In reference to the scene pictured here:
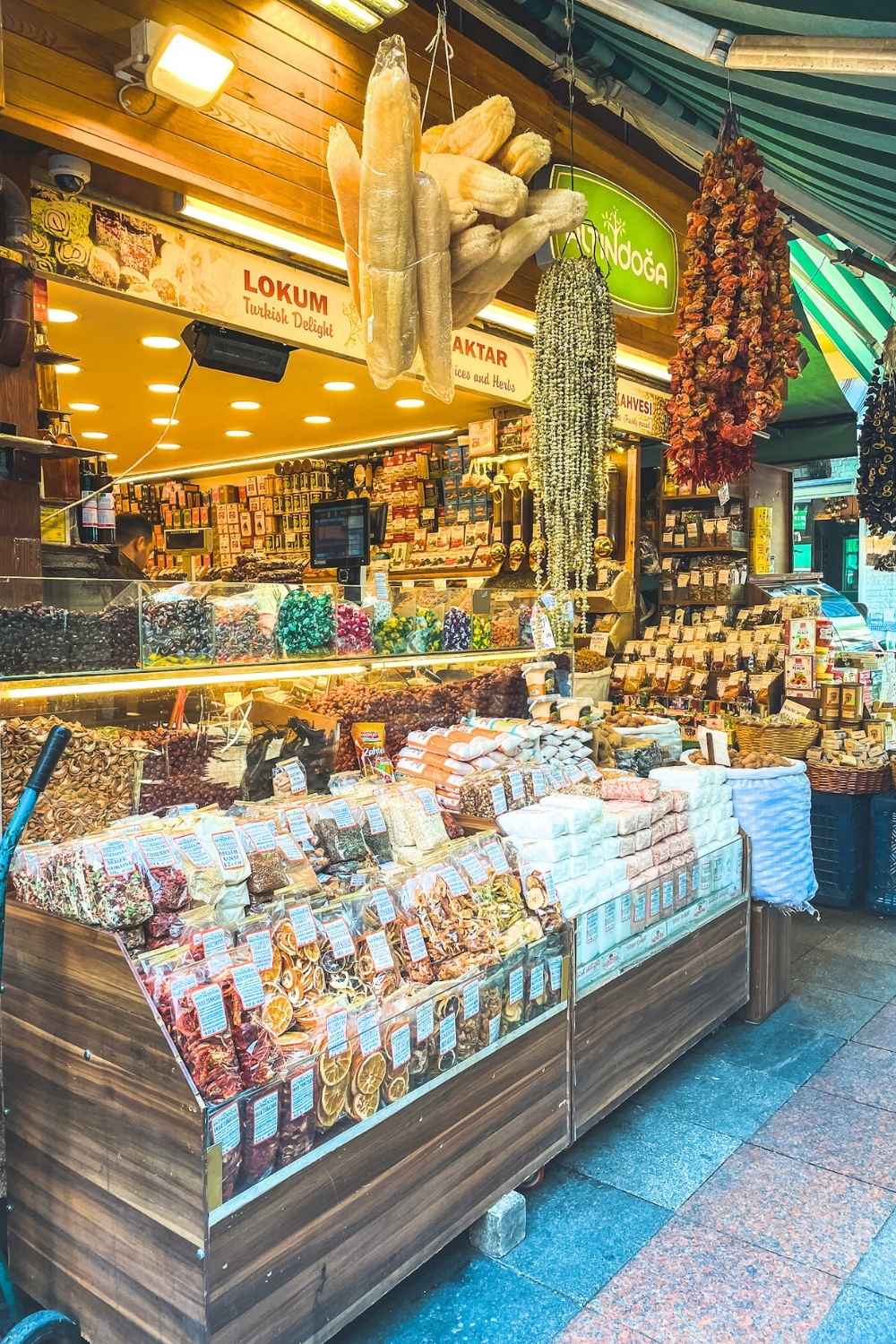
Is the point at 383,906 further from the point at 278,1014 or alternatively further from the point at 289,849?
the point at 278,1014

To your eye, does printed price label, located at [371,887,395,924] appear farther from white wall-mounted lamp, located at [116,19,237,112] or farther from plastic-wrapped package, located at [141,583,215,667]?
white wall-mounted lamp, located at [116,19,237,112]

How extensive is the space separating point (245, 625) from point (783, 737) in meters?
3.84

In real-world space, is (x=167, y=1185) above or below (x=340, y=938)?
below

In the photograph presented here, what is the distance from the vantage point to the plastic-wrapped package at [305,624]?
3055mm

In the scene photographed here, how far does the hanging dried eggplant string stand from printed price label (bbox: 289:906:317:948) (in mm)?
1575

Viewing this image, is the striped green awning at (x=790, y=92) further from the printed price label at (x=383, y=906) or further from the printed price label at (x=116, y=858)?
the printed price label at (x=116, y=858)

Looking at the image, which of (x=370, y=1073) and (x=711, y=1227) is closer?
(x=370, y=1073)

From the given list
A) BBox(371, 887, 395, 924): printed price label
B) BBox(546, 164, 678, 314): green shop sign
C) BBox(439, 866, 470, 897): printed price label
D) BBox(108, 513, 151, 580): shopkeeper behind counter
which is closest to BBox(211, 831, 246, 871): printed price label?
BBox(371, 887, 395, 924): printed price label

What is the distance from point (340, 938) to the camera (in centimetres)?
221

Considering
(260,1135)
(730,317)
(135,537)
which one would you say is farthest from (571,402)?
(135,537)

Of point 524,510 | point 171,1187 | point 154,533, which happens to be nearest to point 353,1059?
point 171,1187

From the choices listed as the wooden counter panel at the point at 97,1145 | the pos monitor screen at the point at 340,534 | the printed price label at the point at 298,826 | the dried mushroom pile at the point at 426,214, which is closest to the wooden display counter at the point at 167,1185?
the wooden counter panel at the point at 97,1145

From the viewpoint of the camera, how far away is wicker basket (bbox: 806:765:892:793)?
521 centimetres

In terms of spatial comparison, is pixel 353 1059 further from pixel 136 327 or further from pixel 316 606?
pixel 136 327
